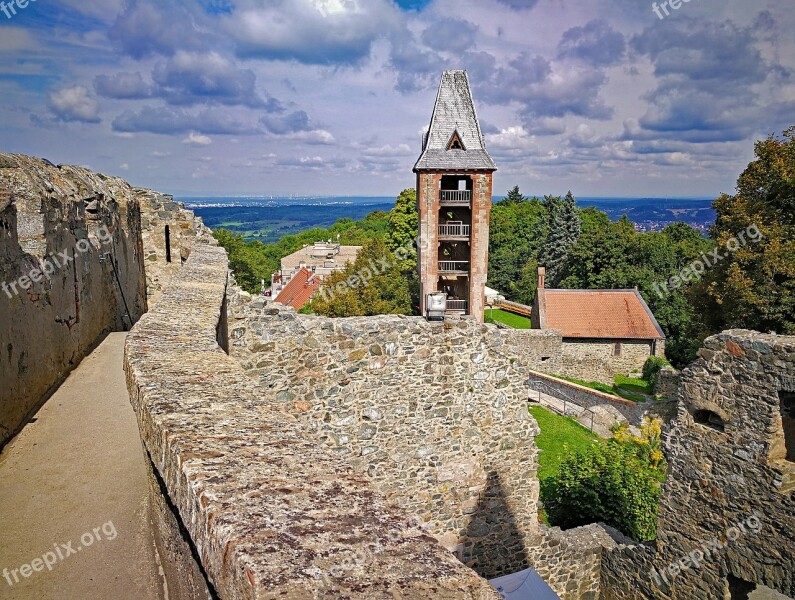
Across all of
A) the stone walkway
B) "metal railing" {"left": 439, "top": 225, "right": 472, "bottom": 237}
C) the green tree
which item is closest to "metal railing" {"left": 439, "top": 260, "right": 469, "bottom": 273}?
"metal railing" {"left": 439, "top": 225, "right": 472, "bottom": 237}

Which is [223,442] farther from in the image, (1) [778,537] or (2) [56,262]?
(1) [778,537]

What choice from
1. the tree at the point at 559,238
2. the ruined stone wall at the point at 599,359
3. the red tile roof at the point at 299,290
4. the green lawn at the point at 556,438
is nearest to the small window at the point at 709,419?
the green lawn at the point at 556,438

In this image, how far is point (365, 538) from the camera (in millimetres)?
1735

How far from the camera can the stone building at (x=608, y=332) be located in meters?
31.7

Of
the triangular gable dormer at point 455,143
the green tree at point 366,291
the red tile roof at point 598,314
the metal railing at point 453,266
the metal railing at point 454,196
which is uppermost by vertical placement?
the triangular gable dormer at point 455,143

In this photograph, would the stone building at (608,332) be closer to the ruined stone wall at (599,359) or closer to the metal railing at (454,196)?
the ruined stone wall at (599,359)

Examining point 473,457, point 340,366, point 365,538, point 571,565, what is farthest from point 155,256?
point 365,538

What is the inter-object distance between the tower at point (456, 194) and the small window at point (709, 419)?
19450 mm

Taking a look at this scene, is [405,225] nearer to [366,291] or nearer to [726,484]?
[366,291]

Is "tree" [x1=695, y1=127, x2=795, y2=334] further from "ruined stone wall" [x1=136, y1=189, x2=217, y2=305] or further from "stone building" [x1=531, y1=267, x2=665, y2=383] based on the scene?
"ruined stone wall" [x1=136, y1=189, x2=217, y2=305]

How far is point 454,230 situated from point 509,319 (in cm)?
1565

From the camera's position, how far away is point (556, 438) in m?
20.2

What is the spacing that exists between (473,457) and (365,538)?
238 inches

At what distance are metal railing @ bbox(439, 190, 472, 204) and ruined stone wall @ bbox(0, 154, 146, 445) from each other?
20.2m
